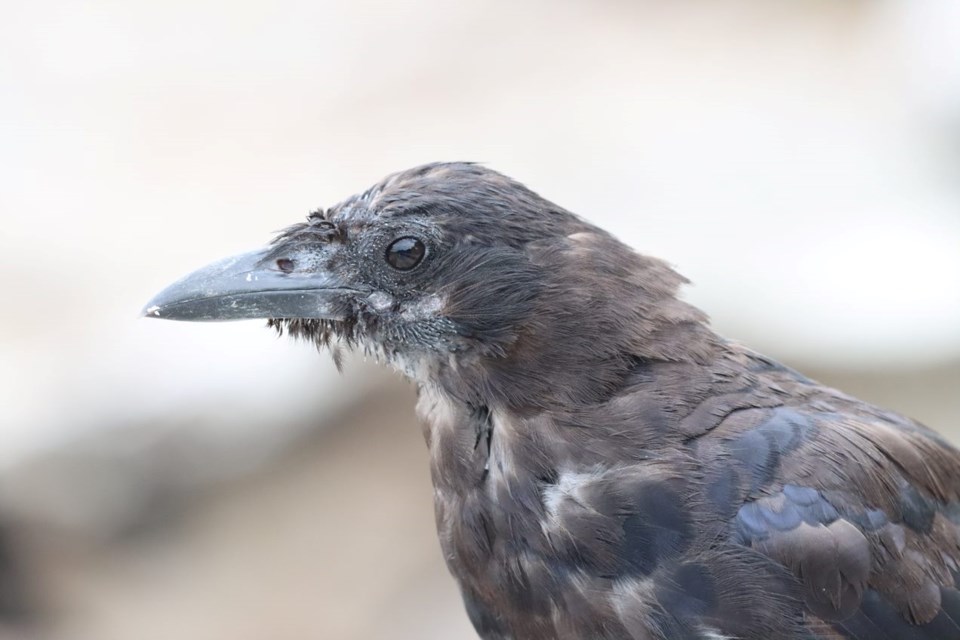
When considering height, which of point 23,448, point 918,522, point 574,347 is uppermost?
point 574,347

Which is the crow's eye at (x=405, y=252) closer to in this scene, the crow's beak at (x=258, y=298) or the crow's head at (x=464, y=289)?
the crow's head at (x=464, y=289)

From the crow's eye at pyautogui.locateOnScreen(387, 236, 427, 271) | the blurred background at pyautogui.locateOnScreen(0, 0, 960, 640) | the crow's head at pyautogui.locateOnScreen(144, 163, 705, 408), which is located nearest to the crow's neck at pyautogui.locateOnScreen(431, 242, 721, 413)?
the crow's head at pyautogui.locateOnScreen(144, 163, 705, 408)

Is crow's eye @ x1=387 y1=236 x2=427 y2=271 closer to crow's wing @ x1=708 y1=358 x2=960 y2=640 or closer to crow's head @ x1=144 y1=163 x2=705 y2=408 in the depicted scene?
crow's head @ x1=144 y1=163 x2=705 y2=408

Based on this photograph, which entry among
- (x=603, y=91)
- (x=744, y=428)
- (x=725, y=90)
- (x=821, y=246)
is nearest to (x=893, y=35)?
(x=725, y=90)

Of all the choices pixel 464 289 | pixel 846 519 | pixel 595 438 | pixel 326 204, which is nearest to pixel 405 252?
pixel 464 289

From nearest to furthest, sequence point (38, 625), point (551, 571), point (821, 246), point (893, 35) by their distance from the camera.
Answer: point (551, 571) → point (38, 625) → point (821, 246) → point (893, 35)

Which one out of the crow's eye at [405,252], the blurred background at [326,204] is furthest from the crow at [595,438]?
the blurred background at [326,204]

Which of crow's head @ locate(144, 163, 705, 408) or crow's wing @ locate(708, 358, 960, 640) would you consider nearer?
crow's wing @ locate(708, 358, 960, 640)

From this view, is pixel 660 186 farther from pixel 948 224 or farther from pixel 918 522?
pixel 918 522
